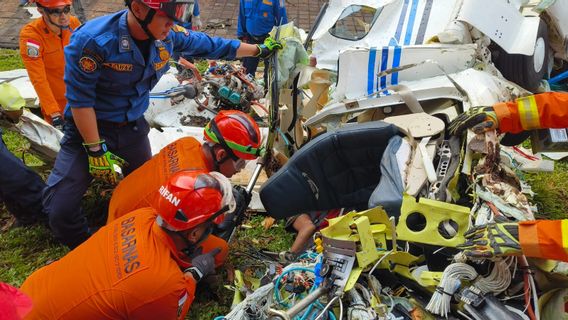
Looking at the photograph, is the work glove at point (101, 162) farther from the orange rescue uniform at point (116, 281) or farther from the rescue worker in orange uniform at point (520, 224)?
the rescue worker in orange uniform at point (520, 224)

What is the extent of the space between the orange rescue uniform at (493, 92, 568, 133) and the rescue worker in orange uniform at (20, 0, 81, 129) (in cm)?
348

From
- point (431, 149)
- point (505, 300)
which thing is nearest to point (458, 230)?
point (505, 300)

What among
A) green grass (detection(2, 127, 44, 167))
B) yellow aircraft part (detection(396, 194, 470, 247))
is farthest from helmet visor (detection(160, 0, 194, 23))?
green grass (detection(2, 127, 44, 167))

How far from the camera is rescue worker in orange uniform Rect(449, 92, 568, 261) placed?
6.93 feet

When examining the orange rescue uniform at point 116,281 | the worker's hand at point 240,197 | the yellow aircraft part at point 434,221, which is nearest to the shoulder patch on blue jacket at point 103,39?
the orange rescue uniform at point 116,281

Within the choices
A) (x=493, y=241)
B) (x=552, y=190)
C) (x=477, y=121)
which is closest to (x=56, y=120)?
(x=477, y=121)

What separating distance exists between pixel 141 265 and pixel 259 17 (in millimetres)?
4442

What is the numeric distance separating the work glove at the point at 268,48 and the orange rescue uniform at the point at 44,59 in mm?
1810

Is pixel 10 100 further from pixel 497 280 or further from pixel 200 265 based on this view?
Result: pixel 497 280

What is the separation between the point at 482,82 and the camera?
3.51 meters

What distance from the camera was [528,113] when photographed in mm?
2975

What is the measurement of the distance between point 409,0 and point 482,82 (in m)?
1.14

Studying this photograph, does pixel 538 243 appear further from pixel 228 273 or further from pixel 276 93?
pixel 276 93

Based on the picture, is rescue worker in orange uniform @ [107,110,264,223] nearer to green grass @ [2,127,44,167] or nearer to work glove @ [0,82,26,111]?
work glove @ [0,82,26,111]
